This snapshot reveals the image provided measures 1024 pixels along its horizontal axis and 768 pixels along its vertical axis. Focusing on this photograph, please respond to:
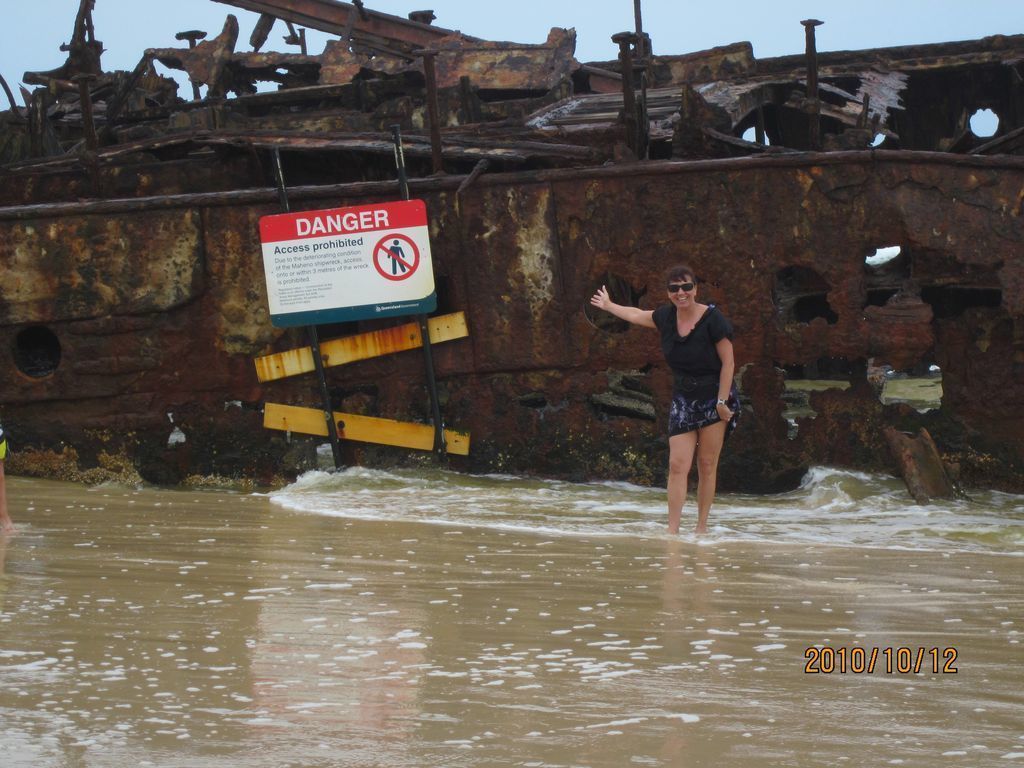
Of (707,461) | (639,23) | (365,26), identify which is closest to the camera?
(707,461)

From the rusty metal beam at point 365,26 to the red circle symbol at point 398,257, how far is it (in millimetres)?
5317

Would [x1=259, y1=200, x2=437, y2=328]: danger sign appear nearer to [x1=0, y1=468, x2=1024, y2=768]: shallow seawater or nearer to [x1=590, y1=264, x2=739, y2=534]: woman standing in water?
[x1=0, y1=468, x2=1024, y2=768]: shallow seawater

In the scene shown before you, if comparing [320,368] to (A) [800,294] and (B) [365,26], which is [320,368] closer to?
(A) [800,294]

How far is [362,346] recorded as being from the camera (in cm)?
720

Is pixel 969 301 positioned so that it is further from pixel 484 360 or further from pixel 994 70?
pixel 994 70

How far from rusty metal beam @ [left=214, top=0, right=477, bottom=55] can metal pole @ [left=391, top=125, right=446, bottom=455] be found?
16.9 feet

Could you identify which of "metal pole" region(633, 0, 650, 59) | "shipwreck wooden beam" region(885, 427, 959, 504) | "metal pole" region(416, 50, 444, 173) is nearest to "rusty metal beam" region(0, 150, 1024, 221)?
"metal pole" region(416, 50, 444, 173)

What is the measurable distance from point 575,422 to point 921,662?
365 cm

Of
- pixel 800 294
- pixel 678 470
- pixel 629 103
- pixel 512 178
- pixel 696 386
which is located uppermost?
pixel 629 103

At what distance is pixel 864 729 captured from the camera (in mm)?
3037

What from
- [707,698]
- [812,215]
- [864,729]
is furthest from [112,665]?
[812,215]

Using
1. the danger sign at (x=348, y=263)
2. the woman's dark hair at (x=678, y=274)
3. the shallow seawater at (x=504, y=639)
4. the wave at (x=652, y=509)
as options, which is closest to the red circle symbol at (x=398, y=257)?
the danger sign at (x=348, y=263)

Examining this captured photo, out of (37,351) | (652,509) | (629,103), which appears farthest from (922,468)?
(37,351)
